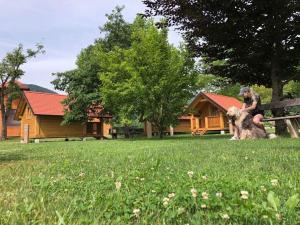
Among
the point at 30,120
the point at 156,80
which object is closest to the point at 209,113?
the point at 30,120

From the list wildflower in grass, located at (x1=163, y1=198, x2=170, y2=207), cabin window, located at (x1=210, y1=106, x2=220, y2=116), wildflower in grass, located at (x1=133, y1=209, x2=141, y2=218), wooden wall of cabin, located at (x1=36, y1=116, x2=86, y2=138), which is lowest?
wildflower in grass, located at (x1=133, y1=209, x2=141, y2=218)

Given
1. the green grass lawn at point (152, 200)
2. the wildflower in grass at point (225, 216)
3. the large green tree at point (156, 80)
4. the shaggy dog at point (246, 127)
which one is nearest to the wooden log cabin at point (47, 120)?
the large green tree at point (156, 80)

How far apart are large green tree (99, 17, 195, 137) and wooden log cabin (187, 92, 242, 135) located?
12.8 metres

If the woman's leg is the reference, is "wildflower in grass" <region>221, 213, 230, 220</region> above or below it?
below

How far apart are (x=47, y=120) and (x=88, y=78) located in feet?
23.5

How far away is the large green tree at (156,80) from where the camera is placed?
2478cm

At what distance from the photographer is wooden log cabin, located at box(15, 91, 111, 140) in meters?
39.9

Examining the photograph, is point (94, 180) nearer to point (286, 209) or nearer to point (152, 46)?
point (286, 209)

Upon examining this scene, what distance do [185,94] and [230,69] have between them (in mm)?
5667

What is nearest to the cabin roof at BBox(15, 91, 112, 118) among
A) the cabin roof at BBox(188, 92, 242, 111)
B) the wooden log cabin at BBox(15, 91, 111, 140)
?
the wooden log cabin at BBox(15, 91, 111, 140)

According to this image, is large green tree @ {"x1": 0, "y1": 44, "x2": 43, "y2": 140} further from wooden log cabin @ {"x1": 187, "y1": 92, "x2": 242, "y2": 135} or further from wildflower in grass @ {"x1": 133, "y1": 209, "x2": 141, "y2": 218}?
wildflower in grass @ {"x1": 133, "y1": 209, "x2": 141, "y2": 218}

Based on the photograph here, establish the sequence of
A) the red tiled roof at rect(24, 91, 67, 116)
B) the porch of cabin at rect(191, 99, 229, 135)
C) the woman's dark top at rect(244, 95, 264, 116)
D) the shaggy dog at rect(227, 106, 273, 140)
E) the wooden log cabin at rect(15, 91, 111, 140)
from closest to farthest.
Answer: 1. the shaggy dog at rect(227, 106, 273, 140)
2. the woman's dark top at rect(244, 95, 264, 116)
3. the wooden log cabin at rect(15, 91, 111, 140)
4. the red tiled roof at rect(24, 91, 67, 116)
5. the porch of cabin at rect(191, 99, 229, 135)

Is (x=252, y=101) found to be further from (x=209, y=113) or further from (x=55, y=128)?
(x=55, y=128)

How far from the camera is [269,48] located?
1864cm
